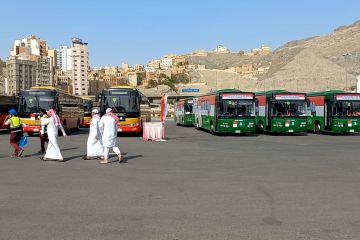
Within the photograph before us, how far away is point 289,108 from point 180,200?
22.9 m

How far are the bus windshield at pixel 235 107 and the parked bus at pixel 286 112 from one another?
2.25 m

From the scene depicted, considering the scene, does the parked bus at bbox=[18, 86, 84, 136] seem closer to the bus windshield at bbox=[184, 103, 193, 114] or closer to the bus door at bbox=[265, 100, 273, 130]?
the bus door at bbox=[265, 100, 273, 130]

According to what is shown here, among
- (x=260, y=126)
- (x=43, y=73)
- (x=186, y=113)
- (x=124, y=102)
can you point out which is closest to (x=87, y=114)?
(x=186, y=113)

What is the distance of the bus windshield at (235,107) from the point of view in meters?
28.4

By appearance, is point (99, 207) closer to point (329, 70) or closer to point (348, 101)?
point (348, 101)

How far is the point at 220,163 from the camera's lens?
14.0m

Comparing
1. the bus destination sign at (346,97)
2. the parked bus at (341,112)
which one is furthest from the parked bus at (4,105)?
the bus destination sign at (346,97)

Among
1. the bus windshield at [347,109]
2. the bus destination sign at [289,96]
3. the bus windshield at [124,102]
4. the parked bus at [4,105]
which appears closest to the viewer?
the bus windshield at [124,102]

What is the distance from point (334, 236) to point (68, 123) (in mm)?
27743

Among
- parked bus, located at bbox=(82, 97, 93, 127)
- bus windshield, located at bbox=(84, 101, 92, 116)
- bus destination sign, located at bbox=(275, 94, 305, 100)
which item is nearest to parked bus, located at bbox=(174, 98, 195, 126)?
parked bus, located at bbox=(82, 97, 93, 127)

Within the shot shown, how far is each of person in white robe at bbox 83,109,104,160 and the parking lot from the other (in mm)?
724

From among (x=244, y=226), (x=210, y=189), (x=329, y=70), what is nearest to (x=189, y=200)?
(x=210, y=189)

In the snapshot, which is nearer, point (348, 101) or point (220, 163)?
point (220, 163)

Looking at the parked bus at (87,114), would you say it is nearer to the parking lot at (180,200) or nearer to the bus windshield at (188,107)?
the bus windshield at (188,107)
